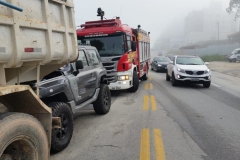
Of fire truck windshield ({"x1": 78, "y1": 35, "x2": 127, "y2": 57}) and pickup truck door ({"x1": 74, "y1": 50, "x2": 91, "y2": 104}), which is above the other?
fire truck windshield ({"x1": 78, "y1": 35, "x2": 127, "y2": 57})

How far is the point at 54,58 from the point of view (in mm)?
3654

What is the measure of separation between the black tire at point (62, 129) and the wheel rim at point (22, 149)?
1.09 meters

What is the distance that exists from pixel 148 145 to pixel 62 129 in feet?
5.20

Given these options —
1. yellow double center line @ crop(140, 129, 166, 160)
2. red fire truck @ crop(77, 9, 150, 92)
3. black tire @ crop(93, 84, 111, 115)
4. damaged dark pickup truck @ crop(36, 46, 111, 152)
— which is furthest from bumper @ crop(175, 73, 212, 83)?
yellow double center line @ crop(140, 129, 166, 160)

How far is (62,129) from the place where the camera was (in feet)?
14.8

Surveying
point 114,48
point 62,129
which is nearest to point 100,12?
point 114,48

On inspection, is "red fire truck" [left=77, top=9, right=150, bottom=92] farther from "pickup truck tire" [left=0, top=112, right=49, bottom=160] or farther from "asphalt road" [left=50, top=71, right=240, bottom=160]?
"pickup truck tire" [left=0, top=112, right=49, bottom=160]

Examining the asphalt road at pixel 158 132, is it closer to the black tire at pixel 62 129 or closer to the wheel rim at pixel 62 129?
the black tire at pixel 62 129

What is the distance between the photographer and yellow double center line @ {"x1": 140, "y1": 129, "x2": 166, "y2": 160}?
413cm

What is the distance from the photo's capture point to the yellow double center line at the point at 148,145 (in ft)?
13.5

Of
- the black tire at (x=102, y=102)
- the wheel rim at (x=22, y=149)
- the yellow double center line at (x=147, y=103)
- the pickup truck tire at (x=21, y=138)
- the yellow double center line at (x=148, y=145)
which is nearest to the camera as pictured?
the pickup truck tire at (x=21, y=138)

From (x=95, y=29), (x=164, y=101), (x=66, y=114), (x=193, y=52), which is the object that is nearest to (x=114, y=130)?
(x=66, y=114)

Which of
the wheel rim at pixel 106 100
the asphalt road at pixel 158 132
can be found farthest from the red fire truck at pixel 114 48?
the wheel rim at pixel 106 100

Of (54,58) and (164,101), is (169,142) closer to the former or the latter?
(54,58)
